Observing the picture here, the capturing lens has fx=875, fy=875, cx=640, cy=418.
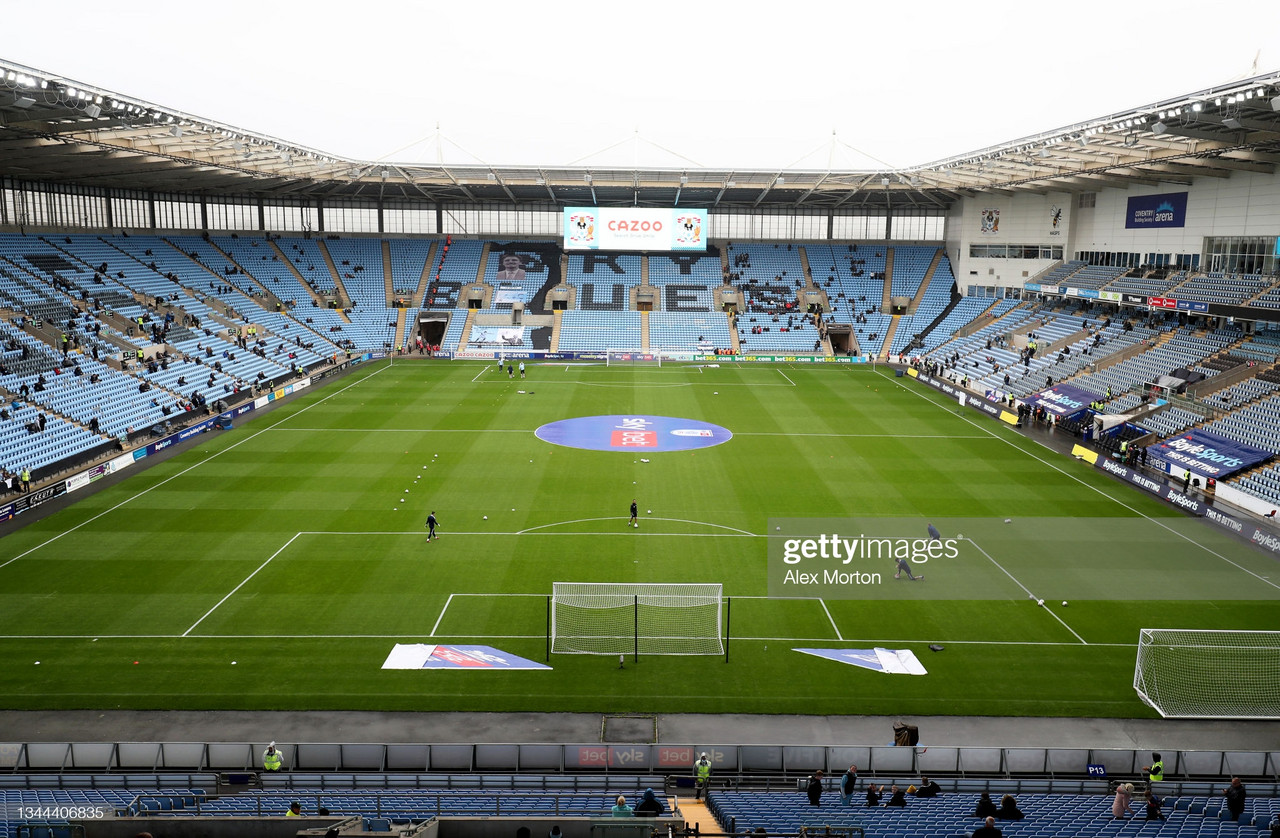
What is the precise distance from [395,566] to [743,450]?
1915 centimetres

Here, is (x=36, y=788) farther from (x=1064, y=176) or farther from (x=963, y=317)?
(x=963, y=317)

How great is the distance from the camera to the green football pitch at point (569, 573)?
1944 cm

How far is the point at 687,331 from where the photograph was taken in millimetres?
76062

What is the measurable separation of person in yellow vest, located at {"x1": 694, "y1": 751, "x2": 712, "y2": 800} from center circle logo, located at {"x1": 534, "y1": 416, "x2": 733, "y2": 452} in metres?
25.0

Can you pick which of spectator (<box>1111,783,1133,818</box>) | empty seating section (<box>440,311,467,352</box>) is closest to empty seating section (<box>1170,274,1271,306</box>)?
spectator (<box>1111,783,1133,818</box>)

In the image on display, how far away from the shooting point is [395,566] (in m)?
26.0

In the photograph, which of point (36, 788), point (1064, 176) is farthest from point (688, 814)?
point (1064, 176)

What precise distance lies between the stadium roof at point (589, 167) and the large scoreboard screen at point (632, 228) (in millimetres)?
2507

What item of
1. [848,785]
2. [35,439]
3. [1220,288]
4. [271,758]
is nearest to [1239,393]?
[1220,288]

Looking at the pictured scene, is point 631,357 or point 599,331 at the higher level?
point 599,331

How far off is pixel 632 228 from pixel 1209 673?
64435mm

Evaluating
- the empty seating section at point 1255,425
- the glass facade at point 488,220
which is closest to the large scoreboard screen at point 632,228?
the glass facade at point 488,220

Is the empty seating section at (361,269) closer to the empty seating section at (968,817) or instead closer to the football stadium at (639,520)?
the football stadium at (639,520)

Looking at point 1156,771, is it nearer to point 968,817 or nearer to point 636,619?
point 968,817
